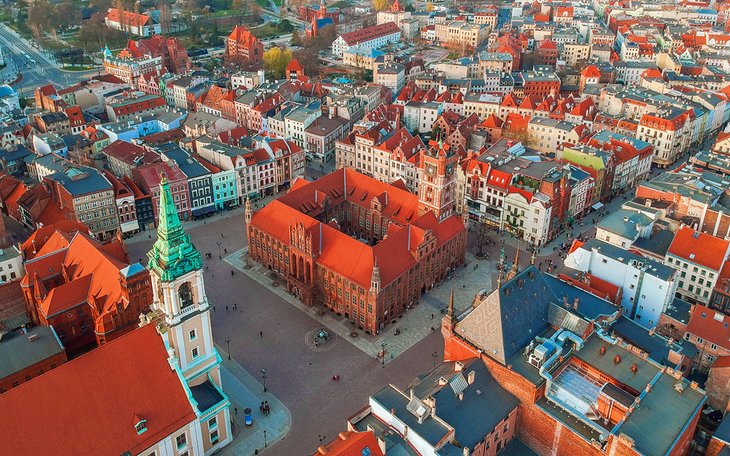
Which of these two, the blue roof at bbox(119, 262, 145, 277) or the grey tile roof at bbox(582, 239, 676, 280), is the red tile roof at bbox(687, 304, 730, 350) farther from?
the blue roof at bbox(119, 262, 145, 277)

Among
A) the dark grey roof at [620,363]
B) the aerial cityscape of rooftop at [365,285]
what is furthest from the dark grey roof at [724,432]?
the dark grey roof at [620,363]

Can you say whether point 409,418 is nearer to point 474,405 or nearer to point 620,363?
point 474,405

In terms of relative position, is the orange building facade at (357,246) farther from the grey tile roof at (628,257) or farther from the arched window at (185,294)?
the arched window at (185,294)

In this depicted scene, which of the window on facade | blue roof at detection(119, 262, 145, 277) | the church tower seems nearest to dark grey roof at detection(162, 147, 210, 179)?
blue roof at detection(119, 262, 145, 277)

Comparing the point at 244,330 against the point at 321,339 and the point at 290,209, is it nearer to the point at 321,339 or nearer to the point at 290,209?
the point at 321,339

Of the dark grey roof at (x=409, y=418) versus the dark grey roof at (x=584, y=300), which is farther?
the dark grey roof at (x=584, y=300)
